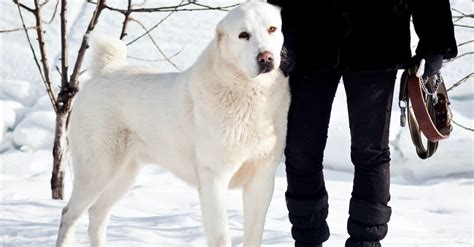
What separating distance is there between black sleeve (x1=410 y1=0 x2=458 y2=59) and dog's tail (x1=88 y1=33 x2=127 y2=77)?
1.72 meters

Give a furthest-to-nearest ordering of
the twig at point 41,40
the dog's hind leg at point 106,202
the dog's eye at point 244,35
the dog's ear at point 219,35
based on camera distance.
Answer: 1. the twig at point 41,40
2. the dog's hind leg at point 106,202
3. the dog's ear at point 219,35
4. the dog's eye at point 244,35

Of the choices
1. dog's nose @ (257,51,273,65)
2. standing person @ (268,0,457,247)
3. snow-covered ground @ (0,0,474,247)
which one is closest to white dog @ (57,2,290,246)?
dog's nose @ (257,51,273,65)

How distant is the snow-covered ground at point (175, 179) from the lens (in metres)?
4.16

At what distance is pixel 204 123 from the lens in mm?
3156

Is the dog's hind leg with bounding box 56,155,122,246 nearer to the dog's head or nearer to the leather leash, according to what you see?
the dog's head

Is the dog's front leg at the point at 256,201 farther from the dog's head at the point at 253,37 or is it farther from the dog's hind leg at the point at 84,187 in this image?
the dog's hind leg at the point at 84,187

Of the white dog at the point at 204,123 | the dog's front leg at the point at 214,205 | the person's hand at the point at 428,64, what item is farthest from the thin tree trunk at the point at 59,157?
the person's hand at the point at 428,64

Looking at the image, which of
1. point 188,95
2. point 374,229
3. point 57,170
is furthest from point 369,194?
point 57,170

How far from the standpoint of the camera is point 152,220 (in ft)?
15.0

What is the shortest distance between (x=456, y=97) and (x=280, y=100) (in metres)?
5.32

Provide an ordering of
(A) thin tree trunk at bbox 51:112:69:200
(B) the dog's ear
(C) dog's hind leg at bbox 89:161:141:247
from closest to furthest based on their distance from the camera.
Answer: (B) the dog's ear < (C) dog's hind leg at bbox 89:161:141:247 < (A) thin tree trunk at bbox 51:112:69:200

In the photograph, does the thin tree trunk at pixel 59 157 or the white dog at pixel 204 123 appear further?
the thin tree trunk at pixel 59 157

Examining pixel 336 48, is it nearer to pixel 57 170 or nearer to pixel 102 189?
pixel 102 189

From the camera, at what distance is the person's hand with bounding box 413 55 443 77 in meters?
2.80
